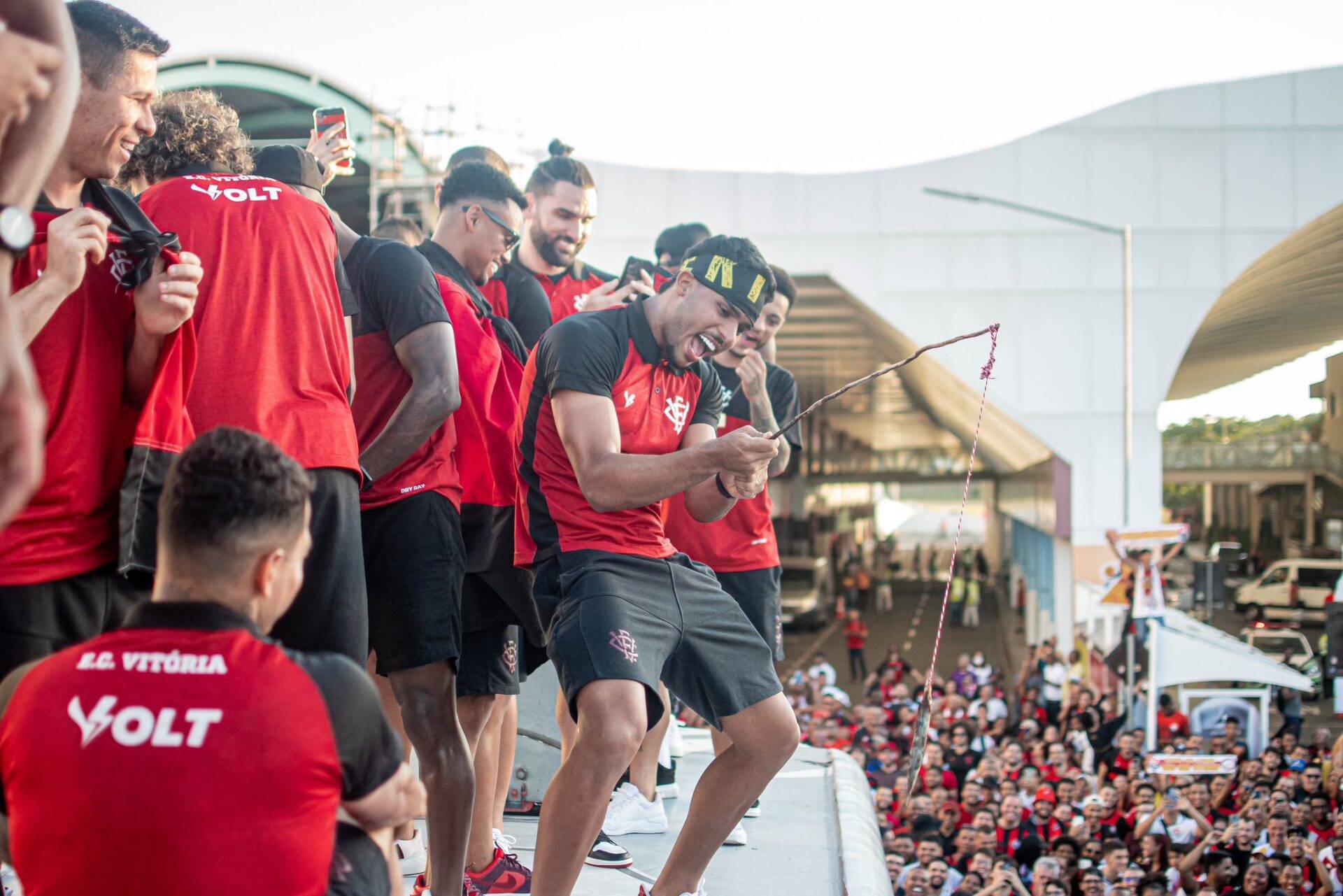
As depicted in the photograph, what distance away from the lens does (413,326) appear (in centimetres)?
383

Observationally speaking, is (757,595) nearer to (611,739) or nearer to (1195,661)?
(611,739)

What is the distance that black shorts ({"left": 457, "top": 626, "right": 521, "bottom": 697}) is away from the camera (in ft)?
14.2

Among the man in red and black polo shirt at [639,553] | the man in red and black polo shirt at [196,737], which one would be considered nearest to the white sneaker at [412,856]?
the man in red and black polo shirt at [639,553]

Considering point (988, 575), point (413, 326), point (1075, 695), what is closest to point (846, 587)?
point (988, 575)

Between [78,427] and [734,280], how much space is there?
212cm

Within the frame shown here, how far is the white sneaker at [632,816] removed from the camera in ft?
18.5

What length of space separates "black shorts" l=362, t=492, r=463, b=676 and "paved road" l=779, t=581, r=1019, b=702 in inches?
993

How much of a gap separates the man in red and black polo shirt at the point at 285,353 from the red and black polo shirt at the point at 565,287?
8.82 feet

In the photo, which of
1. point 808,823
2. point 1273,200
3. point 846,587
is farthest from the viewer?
point 846,587

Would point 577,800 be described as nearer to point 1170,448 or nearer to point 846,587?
point 846,587

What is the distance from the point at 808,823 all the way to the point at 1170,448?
59.8 m

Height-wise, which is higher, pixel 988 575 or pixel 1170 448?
pixel 1170 448

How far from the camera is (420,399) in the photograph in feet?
12.4

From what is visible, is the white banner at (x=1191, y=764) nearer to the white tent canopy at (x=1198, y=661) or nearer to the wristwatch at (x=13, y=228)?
the white tent canopy at (x=1198, y=661)
